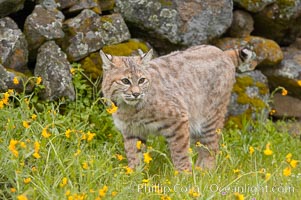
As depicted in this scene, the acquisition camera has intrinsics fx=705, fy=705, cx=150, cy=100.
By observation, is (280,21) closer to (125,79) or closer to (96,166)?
(125,79)

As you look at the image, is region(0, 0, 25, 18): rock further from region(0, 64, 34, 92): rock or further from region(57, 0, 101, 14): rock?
region(0, 64, 34, 92): rock

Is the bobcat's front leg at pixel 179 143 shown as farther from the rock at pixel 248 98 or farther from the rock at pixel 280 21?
the rock at pixel 280 21

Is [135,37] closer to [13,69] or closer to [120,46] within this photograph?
[120,46]

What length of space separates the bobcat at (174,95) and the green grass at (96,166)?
33 cm

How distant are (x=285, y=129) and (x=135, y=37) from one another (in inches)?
92.1

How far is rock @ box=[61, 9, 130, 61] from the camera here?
28.0ft

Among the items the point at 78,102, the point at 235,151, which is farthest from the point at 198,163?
the point at 78,102

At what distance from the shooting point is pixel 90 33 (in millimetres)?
8641

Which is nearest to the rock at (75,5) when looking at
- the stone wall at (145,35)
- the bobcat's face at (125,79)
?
the stone wall at (145,35)

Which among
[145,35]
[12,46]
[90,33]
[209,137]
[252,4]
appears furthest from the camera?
[252,4]

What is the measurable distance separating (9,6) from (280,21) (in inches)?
157

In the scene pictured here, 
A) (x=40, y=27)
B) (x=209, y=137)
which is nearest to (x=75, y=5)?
(x=40, y=27)

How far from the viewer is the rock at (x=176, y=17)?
904 centimetres

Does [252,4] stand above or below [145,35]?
above
